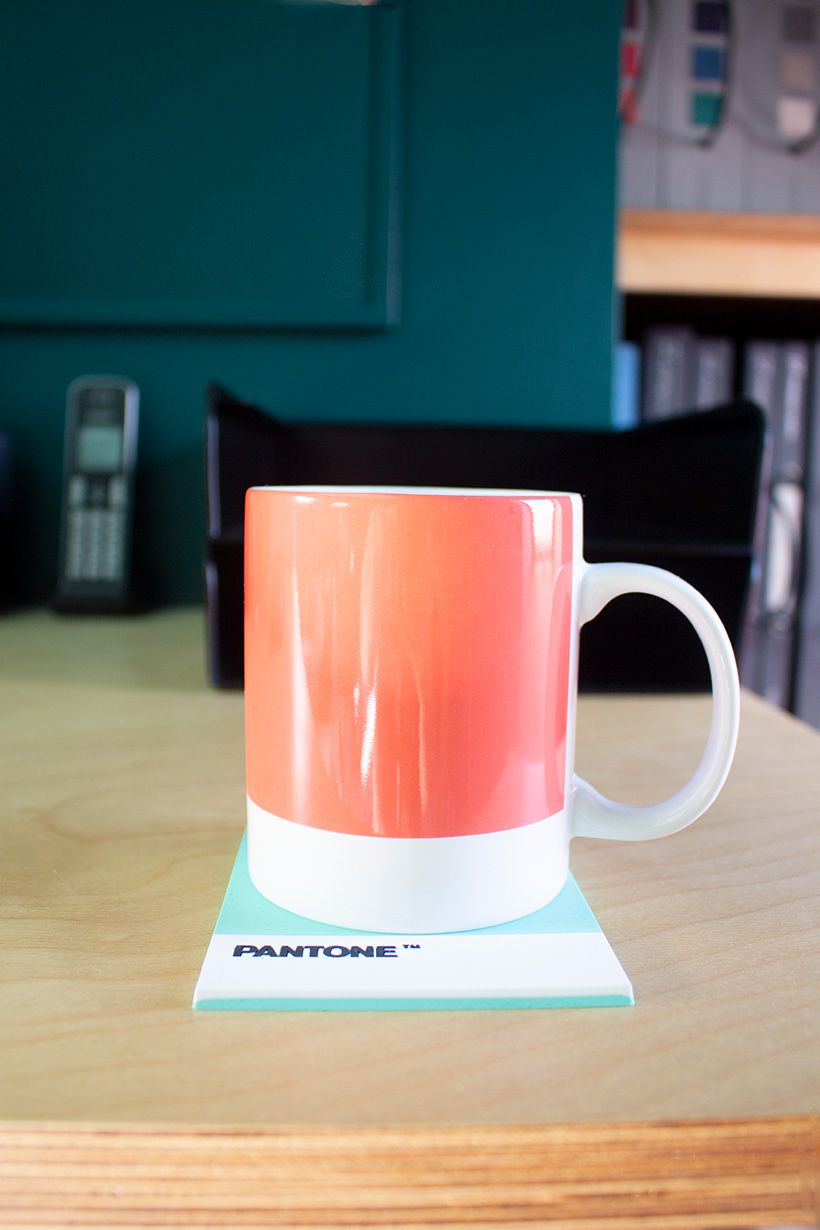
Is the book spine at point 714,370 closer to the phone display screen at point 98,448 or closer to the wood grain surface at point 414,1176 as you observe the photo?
the phone display screen at point 98,448

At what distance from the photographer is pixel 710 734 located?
0.27 metres

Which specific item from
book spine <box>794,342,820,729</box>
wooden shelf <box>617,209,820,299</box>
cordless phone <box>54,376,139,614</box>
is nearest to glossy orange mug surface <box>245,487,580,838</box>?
cordless phone <box>54,376,139,614</box>

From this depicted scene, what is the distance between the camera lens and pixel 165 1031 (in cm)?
21

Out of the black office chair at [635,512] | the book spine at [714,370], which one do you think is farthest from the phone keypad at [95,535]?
the book spine at [714,370]

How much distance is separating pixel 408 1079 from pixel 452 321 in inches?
35.5

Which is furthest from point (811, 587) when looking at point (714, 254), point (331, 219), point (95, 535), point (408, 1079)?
point (408, 1079)

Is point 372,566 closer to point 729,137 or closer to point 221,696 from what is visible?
point 221,696

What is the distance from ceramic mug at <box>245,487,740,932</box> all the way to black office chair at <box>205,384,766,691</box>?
1.00 feet

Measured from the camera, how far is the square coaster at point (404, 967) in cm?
22

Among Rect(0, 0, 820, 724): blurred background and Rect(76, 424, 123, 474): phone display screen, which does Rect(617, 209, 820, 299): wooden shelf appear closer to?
Rect(0, 0, 820, 724): blurred background

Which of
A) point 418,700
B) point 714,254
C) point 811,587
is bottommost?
point 811,587

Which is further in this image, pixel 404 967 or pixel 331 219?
pixel 331 219

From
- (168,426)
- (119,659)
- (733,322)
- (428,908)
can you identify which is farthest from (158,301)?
(428,908)

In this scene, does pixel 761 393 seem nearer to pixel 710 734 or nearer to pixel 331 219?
pixel 331 219
